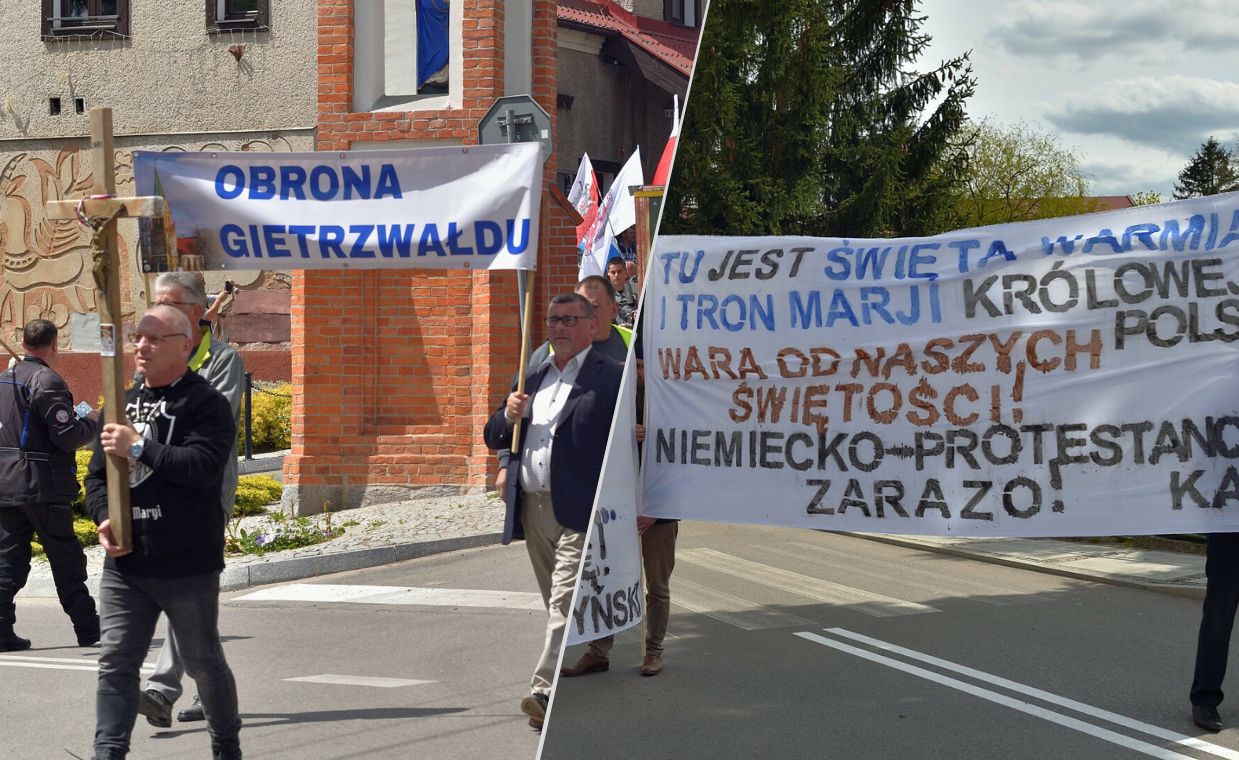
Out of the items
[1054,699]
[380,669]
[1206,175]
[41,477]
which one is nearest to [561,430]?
[380,669]

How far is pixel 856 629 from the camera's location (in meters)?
2.14

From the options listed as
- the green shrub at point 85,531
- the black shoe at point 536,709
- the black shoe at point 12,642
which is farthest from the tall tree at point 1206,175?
the black shoe at point 12,642

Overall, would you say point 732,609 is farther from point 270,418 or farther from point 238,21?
point 238,21

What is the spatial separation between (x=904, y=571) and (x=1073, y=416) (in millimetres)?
379

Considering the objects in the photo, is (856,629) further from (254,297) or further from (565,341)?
(254,297)

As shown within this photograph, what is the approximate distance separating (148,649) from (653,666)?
88 cm

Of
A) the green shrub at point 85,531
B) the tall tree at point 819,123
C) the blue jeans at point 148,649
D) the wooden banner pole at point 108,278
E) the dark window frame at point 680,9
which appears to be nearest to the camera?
the tall tree at point 819,123

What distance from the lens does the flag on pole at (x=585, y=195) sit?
2.04 m

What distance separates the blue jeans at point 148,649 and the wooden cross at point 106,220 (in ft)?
1.43

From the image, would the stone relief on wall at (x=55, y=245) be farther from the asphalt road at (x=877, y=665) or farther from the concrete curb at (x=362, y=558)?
the asphalt road at (x=877, y=665)

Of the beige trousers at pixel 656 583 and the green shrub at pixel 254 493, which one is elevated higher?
the green shrub at pixel 254 493

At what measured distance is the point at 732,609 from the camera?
2.09 meters

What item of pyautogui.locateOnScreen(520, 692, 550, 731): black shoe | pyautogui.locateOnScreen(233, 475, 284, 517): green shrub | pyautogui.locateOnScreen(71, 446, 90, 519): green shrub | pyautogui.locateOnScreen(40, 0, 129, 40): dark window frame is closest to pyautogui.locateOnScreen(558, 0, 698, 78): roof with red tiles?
pyautogui.locateOnScreen(40, 0, 129, 40): dark window frame

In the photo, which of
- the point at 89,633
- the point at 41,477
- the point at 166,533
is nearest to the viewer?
the point at 166,533
